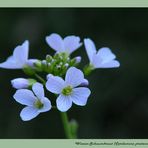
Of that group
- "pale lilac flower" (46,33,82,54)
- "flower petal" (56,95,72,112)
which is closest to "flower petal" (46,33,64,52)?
"pale lilac flower" (46,33,82,54)

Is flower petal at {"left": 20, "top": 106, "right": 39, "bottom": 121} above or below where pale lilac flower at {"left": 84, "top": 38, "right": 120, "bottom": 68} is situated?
below

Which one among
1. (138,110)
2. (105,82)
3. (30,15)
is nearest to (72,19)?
(30,15)

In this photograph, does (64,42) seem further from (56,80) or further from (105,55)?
(56,80)

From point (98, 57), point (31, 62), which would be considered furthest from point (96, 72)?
point (31, 62)

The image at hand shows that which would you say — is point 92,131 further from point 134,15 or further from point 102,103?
point 134,15

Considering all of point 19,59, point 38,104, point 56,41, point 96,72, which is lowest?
point 96,72

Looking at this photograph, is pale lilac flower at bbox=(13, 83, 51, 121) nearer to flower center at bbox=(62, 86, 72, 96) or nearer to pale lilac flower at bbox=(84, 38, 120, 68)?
flower center at bbox=(62, 86, 72, 96)
